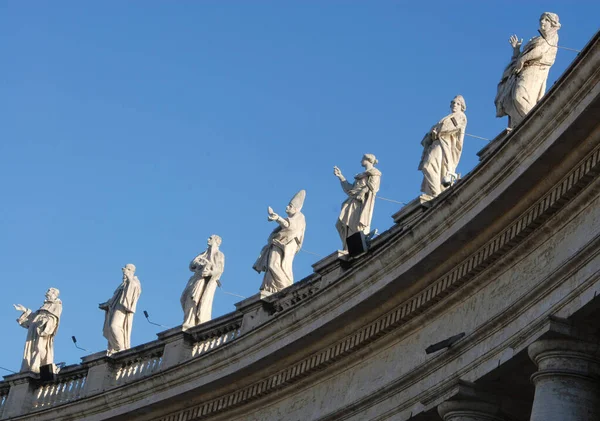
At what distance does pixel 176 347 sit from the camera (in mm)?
42250

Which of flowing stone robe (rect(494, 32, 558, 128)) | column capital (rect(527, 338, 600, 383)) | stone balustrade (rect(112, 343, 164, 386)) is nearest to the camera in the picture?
column capital (rect(527, 338, 600, 383))

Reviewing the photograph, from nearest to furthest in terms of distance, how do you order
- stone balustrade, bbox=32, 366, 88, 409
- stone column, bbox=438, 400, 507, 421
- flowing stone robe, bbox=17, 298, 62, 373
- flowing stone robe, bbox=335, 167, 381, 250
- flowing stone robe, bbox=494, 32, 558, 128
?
stone column, bbox=438, 400, 507, 421, flowing stone robe, bbox=494, 32, 558, 128, flowing stone robe, bbox=335, 167, 381, 250, stone balustrade, bbox=32, 366, 88, 409, flowing stone robe, bbox=17, 298, 62, 373

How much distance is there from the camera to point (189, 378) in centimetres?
3934

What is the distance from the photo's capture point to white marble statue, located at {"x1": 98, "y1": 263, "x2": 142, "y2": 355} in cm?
4638

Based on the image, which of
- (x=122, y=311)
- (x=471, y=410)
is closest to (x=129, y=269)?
(x=122, y=311)

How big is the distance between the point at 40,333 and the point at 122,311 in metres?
4.03

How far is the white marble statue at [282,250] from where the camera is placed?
4081 cm

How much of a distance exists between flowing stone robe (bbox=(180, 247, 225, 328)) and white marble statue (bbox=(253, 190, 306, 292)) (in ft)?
9.40

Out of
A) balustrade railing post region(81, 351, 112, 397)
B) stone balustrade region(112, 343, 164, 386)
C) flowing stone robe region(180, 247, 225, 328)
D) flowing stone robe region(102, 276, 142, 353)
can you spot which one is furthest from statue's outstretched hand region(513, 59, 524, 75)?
flowing stone robe region(102, 276, 142, 353)

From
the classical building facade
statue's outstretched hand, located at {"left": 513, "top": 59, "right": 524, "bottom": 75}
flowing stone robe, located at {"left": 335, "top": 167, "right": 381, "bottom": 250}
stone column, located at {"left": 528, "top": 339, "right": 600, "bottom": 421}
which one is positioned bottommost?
stone column, located at {"left": 528, "top": 339, "right": 600, "bottom": 421}

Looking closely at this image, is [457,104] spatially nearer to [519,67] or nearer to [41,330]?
[519,67]

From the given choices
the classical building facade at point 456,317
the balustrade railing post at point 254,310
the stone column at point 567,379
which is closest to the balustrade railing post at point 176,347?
the classical building facade at point 456,317

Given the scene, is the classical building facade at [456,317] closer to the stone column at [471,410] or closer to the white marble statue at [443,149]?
the stone column at [471,410]

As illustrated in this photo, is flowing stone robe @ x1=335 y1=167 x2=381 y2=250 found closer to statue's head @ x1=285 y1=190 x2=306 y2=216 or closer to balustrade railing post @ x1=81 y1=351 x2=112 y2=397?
statue's head @ x1=285 y1=190 x2=306 y2=216
